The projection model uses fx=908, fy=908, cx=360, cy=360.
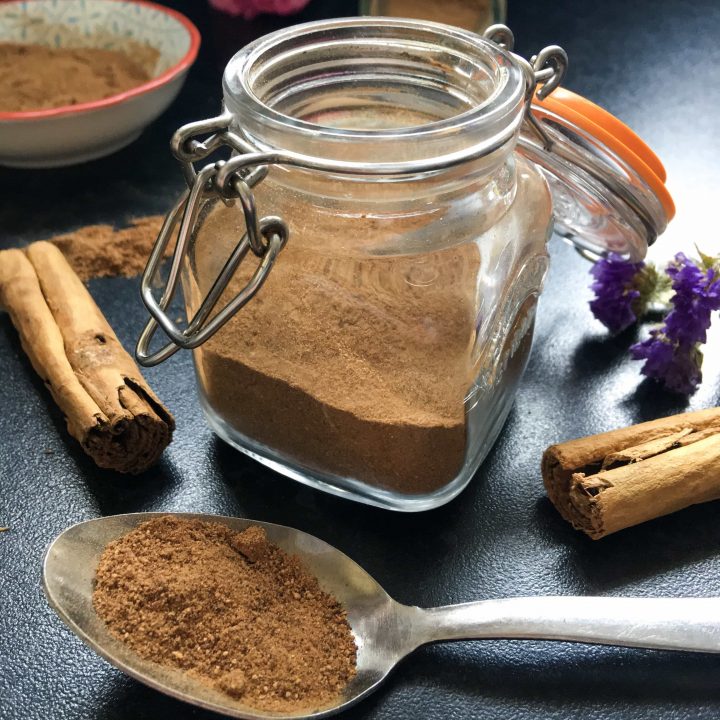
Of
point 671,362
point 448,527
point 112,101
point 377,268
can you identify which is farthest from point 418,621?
point 112,101

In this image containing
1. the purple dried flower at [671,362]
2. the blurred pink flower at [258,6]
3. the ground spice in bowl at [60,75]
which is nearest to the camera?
the purple dried flower at [671,362]

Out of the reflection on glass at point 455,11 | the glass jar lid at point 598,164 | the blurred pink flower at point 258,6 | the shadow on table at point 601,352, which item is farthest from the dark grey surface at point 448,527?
the blurred pink flower at point 258,6

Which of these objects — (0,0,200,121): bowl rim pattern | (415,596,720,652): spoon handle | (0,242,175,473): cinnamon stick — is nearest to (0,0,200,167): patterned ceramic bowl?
(0,0,200,121): bowl rim pattern

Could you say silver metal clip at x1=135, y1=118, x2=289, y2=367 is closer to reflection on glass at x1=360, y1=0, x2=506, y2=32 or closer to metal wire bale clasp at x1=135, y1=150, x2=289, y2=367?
metal wire bale clasp at x1=135, y1=150, x2=289, y2=367

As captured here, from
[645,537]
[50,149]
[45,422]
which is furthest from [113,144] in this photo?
[645,537]

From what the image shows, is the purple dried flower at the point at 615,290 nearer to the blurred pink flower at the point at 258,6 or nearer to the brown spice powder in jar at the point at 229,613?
the brown spice powder in jar at the point at 229,613

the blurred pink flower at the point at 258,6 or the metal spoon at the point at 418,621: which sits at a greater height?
the metal spoon at the point at 418,621
